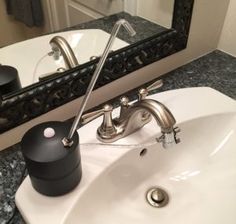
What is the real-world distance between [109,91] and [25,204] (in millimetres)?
450

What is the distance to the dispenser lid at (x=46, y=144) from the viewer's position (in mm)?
563

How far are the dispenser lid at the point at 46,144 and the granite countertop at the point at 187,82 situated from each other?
18 centimetres

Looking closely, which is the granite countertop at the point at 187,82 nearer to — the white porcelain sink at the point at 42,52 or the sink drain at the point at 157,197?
the white porcelain sink at the point at 42,52

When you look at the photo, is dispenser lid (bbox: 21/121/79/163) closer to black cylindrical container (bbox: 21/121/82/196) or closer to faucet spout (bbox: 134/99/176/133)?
black cylindrical container (bbox: 21/121/82/196)

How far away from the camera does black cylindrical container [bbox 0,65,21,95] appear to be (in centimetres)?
70

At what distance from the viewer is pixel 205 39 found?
117 centimetres

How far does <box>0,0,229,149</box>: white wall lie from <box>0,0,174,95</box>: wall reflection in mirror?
0.11 meters

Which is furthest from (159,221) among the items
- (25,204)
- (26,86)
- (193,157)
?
(26,86)

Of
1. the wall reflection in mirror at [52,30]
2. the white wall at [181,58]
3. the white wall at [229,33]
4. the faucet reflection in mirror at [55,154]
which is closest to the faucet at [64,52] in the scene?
the wall reflection in mirror at [52,30]

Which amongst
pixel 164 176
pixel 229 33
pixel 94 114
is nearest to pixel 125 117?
pixel 94 114

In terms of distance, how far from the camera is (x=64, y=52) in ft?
2.67

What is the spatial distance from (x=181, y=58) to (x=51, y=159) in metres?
0.74

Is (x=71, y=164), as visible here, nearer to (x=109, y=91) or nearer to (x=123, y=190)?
(x=123, y=190)

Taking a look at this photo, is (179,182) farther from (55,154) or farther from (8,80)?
(8,80)
